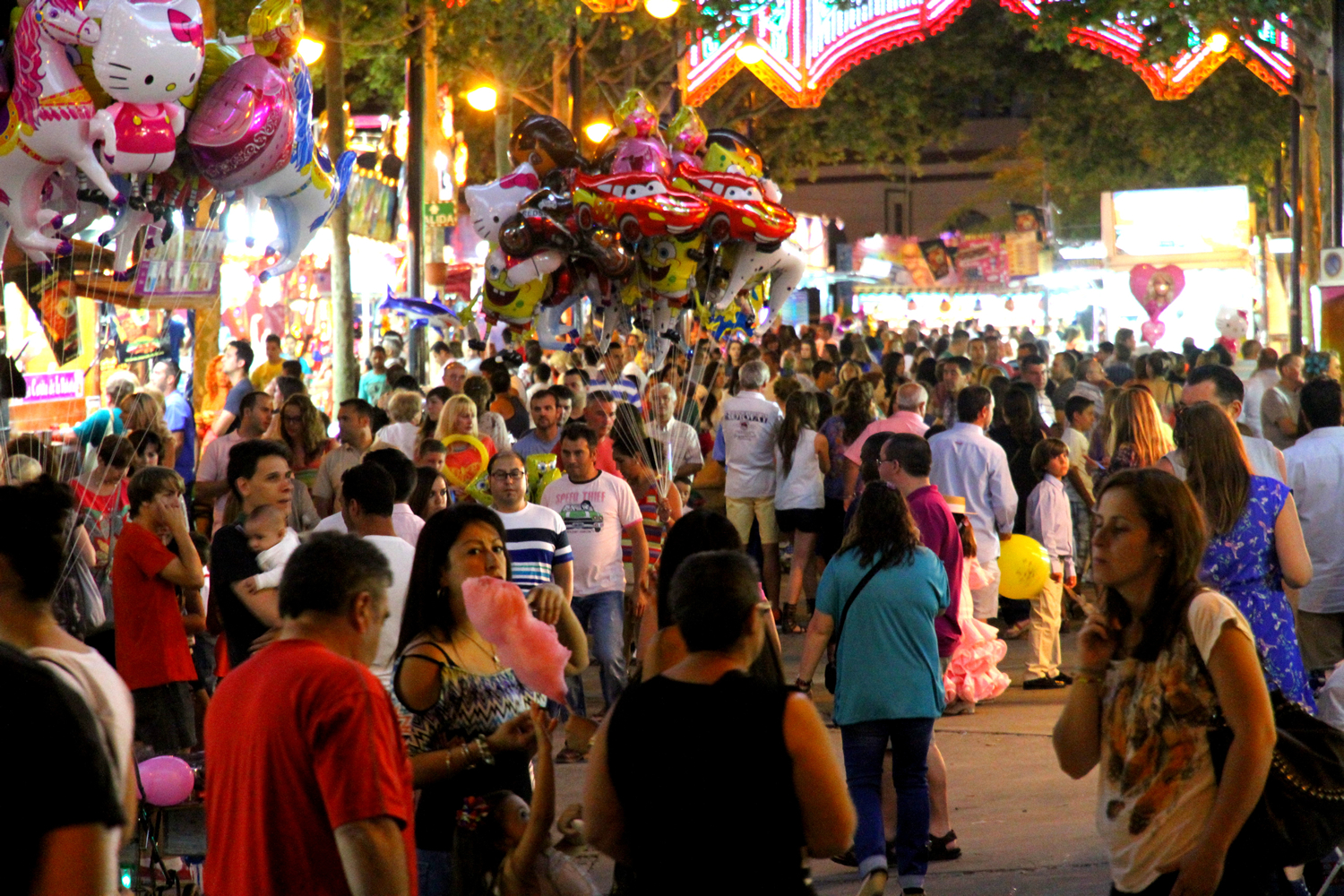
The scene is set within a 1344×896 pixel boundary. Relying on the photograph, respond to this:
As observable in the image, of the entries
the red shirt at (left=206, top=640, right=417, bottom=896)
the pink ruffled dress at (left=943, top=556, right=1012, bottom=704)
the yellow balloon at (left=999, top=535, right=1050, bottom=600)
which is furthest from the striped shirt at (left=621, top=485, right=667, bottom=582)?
the red shirt at (left=206, top=640, right=417, bottom=896)

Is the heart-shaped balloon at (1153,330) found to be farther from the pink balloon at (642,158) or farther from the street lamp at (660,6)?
the pink balloon at (642,158)

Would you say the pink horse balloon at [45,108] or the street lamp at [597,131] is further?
the street lamp at [597,131]

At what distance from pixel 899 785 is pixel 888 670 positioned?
474 millimetres

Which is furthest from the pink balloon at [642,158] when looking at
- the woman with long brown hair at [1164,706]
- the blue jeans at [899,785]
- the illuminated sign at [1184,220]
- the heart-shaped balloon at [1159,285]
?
the illuminated sign at [1184,220]

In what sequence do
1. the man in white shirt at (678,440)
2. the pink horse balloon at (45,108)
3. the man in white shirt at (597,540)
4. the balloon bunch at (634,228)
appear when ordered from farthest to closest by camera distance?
the balloon bunch at (634,228)
the man in white shirt at (678,440)
the man in white shirt at (597,540)
the pink horse balloon at (45,108)

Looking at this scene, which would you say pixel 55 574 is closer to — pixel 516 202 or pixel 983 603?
pixel 983 603

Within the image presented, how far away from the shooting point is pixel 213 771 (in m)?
3.29

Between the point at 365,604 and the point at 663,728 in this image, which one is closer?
the point at 663,728

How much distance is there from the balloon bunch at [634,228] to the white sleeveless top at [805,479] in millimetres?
1297

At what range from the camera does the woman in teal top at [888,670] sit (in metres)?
5.61

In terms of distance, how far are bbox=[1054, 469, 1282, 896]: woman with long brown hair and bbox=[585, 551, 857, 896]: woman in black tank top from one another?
776 millimetres

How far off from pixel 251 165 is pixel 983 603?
16.6 feet

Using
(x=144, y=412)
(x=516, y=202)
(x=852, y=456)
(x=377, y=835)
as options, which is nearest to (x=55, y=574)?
(x=377, y=835)

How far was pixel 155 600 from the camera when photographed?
637cm
